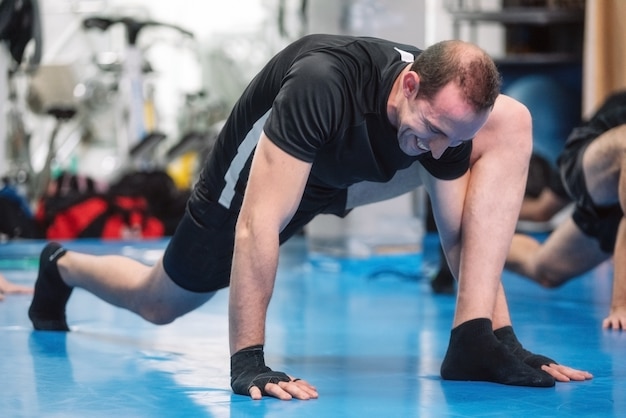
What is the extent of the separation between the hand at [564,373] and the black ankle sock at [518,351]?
0.7 inches

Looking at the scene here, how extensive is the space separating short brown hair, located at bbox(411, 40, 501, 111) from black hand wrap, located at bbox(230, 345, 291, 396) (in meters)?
0.64

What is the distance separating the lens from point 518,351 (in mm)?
2504

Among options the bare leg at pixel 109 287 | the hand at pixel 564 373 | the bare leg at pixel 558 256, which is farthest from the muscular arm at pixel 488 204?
the bare leg at pixel 558 256

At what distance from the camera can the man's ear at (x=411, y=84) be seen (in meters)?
2.16

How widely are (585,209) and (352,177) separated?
5.22 feet

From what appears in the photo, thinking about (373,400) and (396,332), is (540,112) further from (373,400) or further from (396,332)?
(373,400)

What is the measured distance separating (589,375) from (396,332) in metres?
0.89

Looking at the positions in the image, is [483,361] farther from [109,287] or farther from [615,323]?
[109,287]

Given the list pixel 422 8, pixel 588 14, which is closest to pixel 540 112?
pixel 588 14

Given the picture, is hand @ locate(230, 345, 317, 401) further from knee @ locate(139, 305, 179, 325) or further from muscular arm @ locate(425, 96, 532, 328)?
knee @ locate(139, 305, 179, 325)

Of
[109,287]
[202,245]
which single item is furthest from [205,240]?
[109,287]

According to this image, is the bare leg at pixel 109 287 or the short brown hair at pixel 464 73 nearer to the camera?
the short brown hair at pixel 464 73

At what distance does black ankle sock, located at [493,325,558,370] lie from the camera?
97.0 inches

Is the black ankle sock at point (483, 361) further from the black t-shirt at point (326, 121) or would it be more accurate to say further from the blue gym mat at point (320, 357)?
the black t-shirt at point (326, 121)
